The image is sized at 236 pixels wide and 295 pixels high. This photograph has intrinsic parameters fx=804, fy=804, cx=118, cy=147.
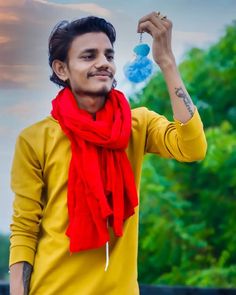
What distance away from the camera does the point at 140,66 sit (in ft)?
5.84

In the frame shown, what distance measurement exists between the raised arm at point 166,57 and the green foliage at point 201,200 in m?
3.18

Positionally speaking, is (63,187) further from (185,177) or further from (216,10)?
(185,177)

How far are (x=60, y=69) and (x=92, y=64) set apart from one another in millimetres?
105

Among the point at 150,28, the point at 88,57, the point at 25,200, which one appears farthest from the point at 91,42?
the point at 25,200

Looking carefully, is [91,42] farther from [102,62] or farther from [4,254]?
[4,254]

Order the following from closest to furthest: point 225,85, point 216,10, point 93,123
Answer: point 93,123
point 216,10
point 225,85

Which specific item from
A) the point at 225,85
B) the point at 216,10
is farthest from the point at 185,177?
the point at 216,10

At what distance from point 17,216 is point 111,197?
22cm

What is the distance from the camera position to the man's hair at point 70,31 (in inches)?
69.4

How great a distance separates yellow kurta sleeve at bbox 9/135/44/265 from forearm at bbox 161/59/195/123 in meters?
0.33

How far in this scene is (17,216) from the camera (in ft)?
5.84

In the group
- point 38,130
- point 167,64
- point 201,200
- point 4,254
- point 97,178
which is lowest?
point 4,254

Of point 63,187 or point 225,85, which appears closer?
point 63,187

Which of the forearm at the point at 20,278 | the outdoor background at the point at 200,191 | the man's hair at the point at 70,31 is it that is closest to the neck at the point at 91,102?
the man's hair at the point at 70,31
